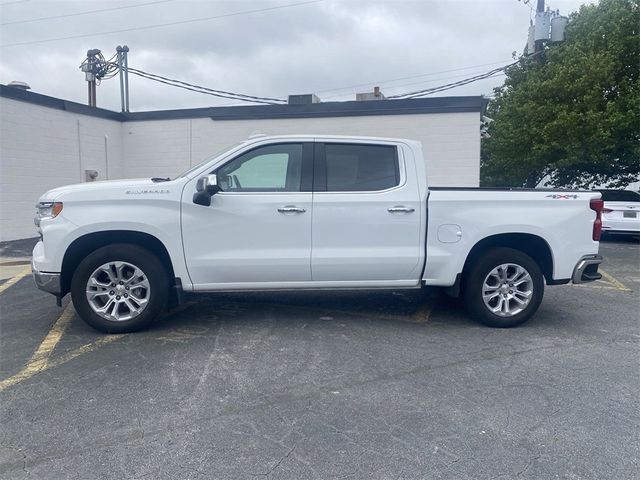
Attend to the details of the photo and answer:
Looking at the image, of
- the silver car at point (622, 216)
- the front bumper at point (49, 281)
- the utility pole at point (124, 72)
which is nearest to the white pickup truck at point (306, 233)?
the front bumper at point (49, 281)

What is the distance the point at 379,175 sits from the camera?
559cm

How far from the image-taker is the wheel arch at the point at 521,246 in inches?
221

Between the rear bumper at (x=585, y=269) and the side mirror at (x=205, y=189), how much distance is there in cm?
391

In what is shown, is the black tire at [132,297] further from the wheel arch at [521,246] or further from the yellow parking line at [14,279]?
the wheel arch at [521,246]

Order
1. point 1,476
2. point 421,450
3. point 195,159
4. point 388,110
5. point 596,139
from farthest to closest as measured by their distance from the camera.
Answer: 1. point 596,139
2. point 195,159
3. point 388,110
4. point 421,450
5. point 1,476

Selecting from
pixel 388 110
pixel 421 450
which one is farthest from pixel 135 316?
pixel 388 110

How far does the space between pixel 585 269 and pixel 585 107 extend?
14.4 metres

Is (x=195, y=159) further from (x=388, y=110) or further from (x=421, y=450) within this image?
(x=421, y=450)

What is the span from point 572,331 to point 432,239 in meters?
1.88

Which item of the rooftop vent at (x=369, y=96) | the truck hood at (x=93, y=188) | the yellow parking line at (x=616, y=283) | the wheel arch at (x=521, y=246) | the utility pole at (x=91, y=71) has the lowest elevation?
the yellow parking line at (x=616, y=283)

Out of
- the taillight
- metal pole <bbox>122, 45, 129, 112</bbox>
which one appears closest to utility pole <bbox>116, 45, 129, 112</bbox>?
metal pole <bbox>122, 45, 129, 112</bbox>

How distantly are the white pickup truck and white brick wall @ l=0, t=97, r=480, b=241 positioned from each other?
828 cm

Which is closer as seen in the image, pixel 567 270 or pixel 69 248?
pixel 69 248

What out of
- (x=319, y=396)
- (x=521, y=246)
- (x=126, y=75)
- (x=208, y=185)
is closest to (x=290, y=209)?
(x=208, y=185)
